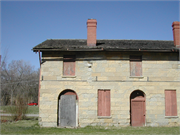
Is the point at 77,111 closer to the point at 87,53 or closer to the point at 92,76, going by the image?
the point at 92,76

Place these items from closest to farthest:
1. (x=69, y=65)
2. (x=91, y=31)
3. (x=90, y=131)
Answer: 1. (x=90, y=131)
2. (x=69, y=65)
3. (x=91, y=31)

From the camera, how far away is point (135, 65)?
14.0 meters

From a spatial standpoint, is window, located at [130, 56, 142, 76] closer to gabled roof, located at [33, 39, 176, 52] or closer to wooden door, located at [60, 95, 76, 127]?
gabled roof, located at [33, 39, 176, 52]

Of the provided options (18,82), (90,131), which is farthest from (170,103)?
(18,82)

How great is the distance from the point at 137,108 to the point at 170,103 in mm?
2449

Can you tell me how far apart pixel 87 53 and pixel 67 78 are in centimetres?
239

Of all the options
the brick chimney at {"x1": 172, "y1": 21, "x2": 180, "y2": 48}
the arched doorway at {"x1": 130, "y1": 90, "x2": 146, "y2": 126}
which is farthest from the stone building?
the brick chimney at {"x1": 172, "y1": 21, "x2": 180, "y2": 48}

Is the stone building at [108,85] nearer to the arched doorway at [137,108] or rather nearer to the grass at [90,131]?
the arched doorway at [137,108]

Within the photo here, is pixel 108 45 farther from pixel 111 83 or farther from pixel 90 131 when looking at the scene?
pixel 90 131

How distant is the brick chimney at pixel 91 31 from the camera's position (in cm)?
1424

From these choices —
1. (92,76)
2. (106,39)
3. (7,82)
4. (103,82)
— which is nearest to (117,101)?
(103,82)

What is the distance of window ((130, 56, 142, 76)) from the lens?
1391 centimetres

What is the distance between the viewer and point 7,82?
46.9 metres

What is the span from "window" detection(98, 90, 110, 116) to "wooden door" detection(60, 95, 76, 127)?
74.0 inches
